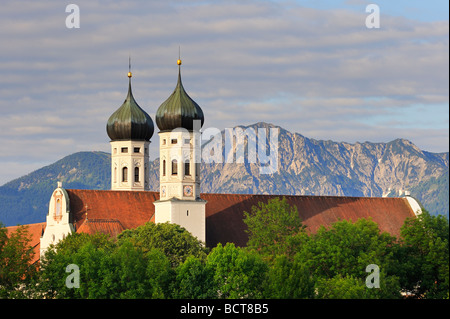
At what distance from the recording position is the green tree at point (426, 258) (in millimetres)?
78500

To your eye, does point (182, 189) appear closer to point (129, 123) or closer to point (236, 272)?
point (129, 123)

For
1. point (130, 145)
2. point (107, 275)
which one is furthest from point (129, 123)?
point (107, 275)

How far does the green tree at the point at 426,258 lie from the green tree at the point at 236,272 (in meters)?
A: 12.8

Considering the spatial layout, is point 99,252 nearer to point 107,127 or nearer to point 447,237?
point 447,237

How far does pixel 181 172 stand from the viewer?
3526 inches

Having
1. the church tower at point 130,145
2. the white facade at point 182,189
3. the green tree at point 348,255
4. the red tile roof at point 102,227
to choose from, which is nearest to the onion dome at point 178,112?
the white facade at point 182,189

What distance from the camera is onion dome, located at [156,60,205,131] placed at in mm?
91812

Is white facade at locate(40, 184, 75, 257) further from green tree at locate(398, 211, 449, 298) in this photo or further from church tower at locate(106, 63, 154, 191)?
green tree at locate(398, 211, 449, 298)

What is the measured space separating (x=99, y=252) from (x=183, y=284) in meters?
6.69

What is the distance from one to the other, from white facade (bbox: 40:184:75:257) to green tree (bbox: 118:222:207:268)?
1069cm

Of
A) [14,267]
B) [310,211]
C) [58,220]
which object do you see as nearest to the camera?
[14,267]

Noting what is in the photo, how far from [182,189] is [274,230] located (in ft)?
29.3

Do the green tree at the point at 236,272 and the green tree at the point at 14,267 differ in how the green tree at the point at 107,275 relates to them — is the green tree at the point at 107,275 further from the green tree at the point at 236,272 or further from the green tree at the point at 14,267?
the green tree at the point at 236,272
